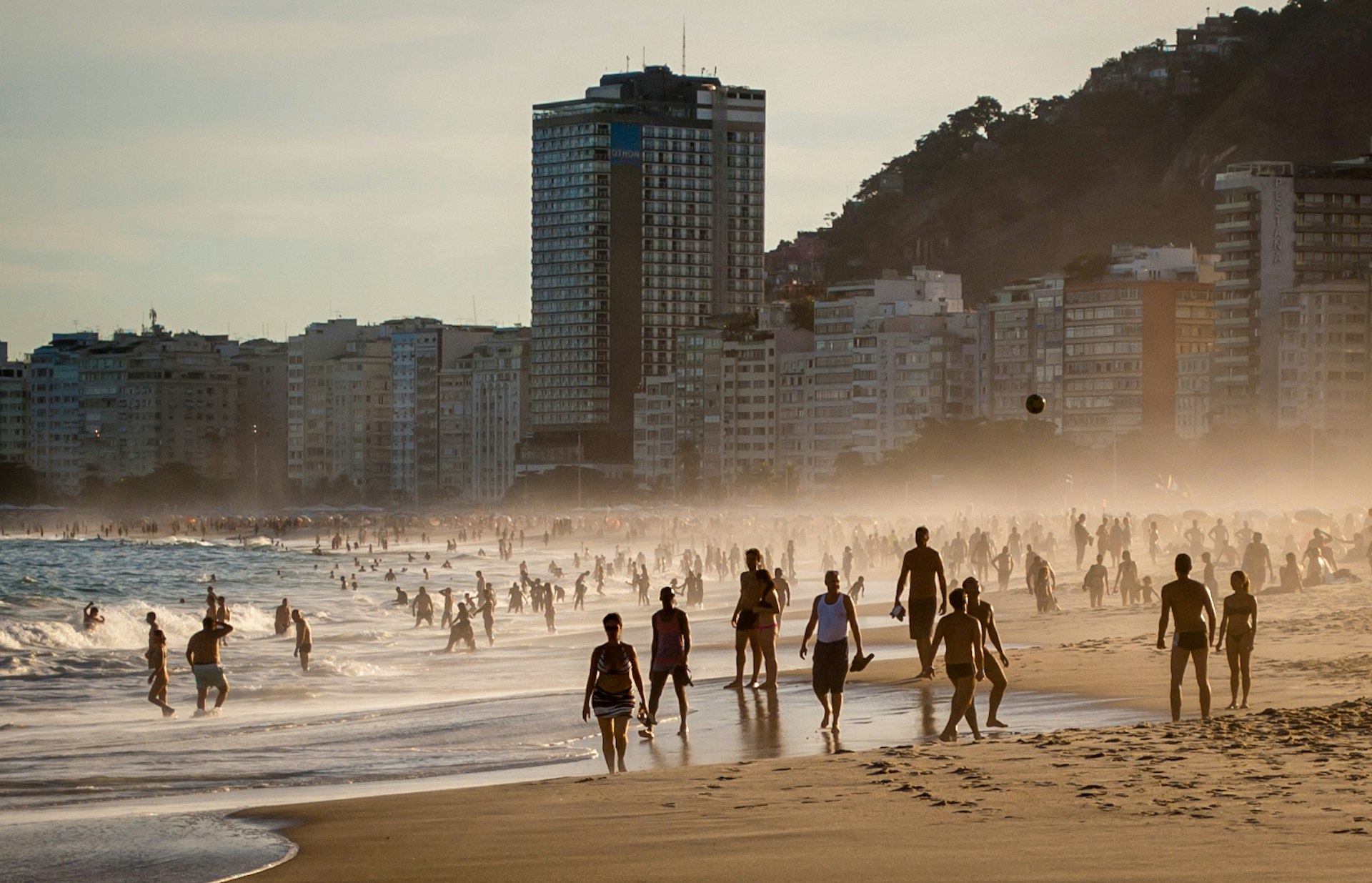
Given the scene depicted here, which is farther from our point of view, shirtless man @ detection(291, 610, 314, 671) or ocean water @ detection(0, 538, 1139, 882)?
shirtless man @ detection(291, 610, 314, 671)

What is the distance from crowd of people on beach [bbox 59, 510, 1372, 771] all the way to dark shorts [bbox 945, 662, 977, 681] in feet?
0.04

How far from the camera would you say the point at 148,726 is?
19.9 metres

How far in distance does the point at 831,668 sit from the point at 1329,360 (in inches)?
3776

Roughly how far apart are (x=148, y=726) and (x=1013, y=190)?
527 ft

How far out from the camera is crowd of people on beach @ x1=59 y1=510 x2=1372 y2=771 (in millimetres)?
13992

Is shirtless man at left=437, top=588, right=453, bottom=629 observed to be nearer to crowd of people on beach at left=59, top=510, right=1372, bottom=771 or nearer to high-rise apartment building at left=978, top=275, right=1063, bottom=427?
crowd of people on beach at left=59, top=510, right=1372, bottom=771

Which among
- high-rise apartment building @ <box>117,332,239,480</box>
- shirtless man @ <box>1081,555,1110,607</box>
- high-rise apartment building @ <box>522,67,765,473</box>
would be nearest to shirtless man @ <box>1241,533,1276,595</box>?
shirtless man @ <box>1081,555,1110,607</box>

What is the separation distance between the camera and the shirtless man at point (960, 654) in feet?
45.1

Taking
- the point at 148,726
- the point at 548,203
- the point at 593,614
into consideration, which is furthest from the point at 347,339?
the point at 148,726

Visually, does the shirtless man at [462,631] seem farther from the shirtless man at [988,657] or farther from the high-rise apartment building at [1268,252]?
the high-rise apartment building at [1268,252]

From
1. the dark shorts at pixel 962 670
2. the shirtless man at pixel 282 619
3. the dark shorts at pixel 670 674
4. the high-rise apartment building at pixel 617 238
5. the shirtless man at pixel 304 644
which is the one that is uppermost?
the high-rise apartment building at pixel 617 238

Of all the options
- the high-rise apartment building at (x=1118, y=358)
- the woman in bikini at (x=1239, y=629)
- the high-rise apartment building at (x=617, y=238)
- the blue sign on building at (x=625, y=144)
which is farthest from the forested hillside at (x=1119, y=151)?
the woman in bikini at (x=1239, y=629)

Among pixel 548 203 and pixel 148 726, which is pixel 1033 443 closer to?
pixel 548 203

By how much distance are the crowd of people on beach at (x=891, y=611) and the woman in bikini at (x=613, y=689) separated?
1 centimetres
